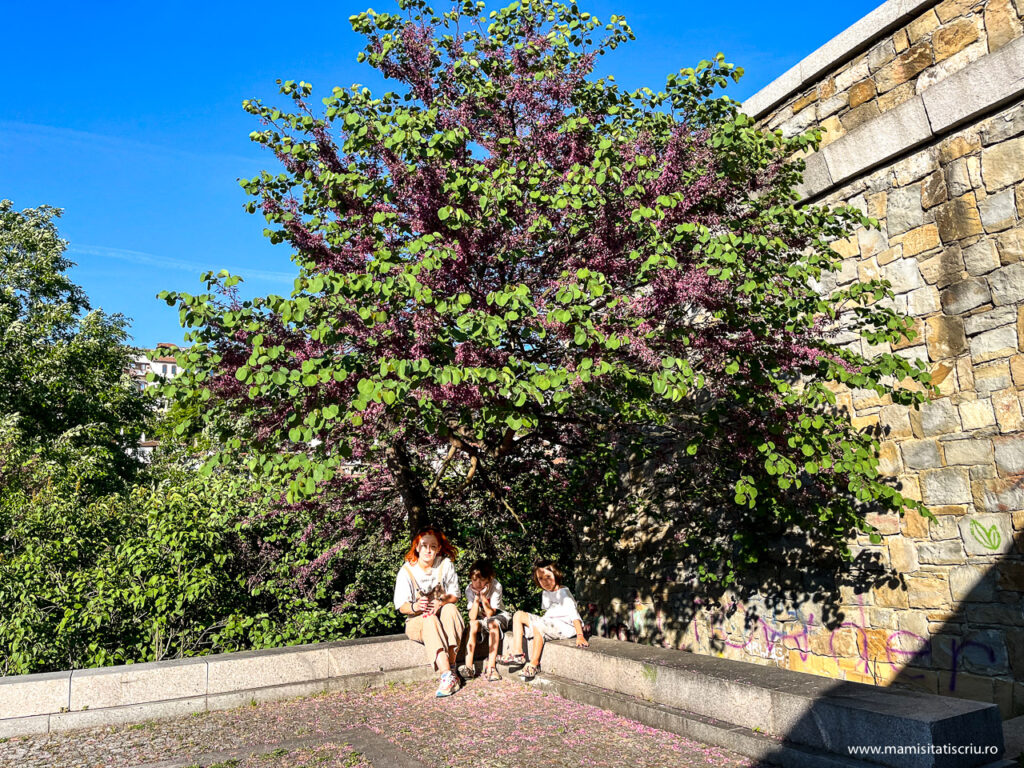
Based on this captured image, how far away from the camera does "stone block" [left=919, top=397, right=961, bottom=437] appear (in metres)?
5.94

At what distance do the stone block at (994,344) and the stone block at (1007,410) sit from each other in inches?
10.5

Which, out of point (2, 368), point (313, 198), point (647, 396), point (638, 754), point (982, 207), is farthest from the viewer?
point (2, 368)

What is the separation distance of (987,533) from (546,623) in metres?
3.43

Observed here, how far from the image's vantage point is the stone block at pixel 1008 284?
217 inches

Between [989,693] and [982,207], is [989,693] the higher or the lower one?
the lower one

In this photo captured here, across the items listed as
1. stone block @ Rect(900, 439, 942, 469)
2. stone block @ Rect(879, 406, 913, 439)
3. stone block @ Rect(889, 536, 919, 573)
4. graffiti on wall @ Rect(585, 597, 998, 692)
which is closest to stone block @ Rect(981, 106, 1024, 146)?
stone block @ Rect(879, 406, 913, 439)

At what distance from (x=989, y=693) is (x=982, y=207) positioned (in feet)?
11.3

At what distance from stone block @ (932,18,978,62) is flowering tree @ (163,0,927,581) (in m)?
1.10

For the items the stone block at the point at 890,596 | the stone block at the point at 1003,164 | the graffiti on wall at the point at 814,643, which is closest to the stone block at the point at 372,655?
the graffiti on wall at the point at 814,643

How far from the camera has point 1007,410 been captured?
5.57 m

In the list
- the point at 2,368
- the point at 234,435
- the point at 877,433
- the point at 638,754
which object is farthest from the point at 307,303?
the point at 2,368

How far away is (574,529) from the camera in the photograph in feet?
30.9

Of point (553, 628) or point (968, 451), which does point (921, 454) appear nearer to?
point (968, 451)

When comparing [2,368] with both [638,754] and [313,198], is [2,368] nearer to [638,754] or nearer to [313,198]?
[313,198]
